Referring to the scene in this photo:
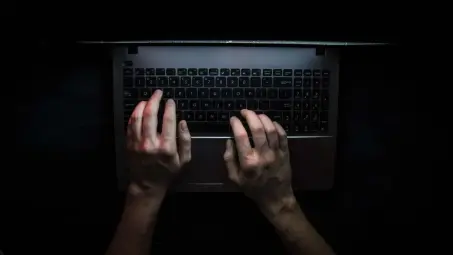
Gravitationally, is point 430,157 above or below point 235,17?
below

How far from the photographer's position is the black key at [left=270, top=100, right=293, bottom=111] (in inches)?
33.8

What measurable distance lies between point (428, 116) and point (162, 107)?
1.88 ft

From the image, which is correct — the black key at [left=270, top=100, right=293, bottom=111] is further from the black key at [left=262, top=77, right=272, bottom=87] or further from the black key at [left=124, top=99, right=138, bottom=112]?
the black key at [left=124, top=99, right=138, bottom=112]

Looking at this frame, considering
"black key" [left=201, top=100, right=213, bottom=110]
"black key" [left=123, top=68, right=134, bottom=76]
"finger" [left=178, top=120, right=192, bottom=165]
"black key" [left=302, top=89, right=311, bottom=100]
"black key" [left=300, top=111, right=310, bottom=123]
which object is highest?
"black key" [left=123, top=68, right=134, bottom=76]

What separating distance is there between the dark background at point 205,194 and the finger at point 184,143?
0.45 feet

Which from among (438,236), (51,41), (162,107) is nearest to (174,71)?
(162,107)

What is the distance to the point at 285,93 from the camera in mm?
857

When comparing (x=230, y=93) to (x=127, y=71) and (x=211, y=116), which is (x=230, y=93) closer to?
(x=211, y=116)

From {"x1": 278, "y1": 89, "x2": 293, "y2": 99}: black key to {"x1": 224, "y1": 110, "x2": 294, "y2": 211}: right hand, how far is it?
63 mm

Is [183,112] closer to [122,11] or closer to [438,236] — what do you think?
[122,11]

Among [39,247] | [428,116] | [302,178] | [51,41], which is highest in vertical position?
[51,41]

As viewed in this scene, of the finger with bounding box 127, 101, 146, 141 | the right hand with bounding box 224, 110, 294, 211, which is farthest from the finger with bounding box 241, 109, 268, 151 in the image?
the finger with bounding box 127, 101, 146, 141

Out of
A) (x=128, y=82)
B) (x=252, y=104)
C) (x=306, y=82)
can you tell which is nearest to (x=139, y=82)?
(x=128, y=82)

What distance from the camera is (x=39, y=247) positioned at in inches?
36.4
